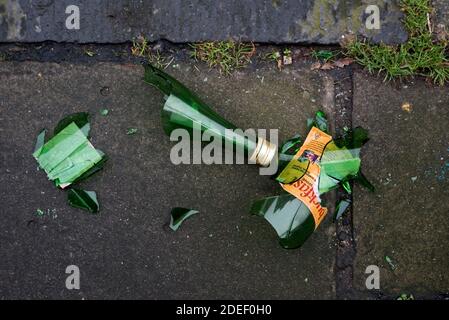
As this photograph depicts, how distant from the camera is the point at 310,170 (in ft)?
7.69

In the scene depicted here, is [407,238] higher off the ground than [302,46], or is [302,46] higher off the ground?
[302,46]

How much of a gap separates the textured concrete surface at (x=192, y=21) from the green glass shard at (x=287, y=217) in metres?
0.62

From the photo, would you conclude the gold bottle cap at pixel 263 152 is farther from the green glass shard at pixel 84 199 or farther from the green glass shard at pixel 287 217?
the green glass shard at pixel 84 199

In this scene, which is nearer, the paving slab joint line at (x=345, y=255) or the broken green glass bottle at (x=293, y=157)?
the broken green glass bottle at (x=293, y=157)

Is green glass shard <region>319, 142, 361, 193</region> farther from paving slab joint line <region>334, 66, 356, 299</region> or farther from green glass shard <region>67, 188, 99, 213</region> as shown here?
green glass shard <region>67, 188, 99, 213</region>

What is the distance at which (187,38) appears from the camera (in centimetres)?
244

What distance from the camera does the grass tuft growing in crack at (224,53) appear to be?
2438mm

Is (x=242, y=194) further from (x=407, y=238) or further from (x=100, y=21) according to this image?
(x=100, y=21)

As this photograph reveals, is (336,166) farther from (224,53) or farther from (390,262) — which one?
(224,53)

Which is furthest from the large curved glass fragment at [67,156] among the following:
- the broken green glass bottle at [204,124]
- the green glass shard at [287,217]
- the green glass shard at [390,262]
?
the green glass shard at [390,262]

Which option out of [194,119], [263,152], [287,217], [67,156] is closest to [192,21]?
[194,119]
